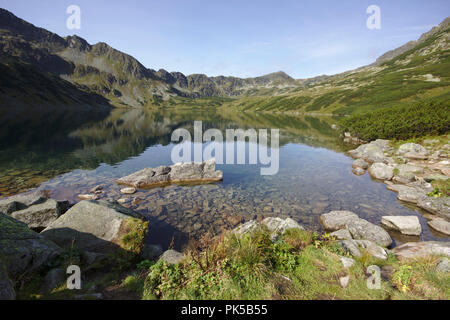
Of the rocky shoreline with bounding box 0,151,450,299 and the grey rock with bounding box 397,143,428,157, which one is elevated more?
the grey rock with bounding box 397,143,428,157

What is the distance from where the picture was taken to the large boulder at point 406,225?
13.3m

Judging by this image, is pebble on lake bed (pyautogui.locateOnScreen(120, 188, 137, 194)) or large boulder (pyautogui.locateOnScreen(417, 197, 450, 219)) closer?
large boulder (pyautogui.locateOnScreen(417, 197, 450, 219))

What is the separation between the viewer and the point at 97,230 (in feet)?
33.4

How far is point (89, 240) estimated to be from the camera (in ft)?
31.9

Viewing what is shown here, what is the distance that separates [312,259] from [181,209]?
11.3 metres

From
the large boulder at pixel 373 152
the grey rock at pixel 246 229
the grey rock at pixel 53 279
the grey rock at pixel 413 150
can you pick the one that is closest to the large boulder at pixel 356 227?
the grey rock at pixel 246 229

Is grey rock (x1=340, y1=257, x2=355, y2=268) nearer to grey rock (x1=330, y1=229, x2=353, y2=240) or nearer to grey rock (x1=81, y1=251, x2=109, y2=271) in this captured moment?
grey rock (x1=330, y1=229, x2=353, y2=240)

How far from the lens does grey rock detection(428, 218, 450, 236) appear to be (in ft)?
43.9

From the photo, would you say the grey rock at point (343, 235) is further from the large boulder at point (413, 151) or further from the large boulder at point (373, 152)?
the large boulder at point (413, 151)

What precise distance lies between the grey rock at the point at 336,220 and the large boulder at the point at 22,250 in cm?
1523

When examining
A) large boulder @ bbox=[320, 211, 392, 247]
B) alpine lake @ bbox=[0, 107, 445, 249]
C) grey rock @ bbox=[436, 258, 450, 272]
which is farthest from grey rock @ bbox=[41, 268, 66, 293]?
large boulder @ bbox=[320, 211, 392, 247]

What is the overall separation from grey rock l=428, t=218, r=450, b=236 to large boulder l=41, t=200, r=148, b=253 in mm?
18937

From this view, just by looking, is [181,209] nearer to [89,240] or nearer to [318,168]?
[89,240]

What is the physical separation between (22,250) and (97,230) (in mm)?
3701
